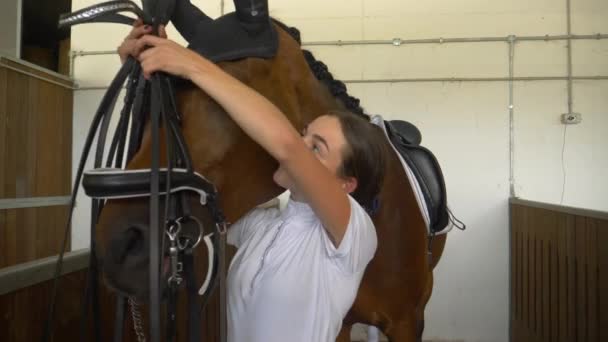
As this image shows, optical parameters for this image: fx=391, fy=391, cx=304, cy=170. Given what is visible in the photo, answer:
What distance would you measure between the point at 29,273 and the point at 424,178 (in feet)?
3.92

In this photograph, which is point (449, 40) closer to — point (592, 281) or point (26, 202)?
point (592, 281)

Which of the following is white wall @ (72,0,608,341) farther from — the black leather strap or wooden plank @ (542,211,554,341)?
the black leather strap

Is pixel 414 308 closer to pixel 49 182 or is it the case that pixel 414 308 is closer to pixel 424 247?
pixel 424 247

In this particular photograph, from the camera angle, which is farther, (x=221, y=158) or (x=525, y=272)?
(x=525, y=272)

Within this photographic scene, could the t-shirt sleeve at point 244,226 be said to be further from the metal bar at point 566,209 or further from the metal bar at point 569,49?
the metal bar at point 569,49

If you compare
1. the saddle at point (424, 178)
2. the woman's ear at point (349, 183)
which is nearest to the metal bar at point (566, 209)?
the saddle at point (424, 178)

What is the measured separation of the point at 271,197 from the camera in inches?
31.8

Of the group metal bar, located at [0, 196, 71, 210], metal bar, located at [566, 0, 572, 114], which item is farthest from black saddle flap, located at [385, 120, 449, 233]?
metal bar, located at [0, 196, 71, 210]

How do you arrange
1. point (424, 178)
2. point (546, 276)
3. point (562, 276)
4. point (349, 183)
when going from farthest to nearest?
point (546, 276), point (562, 276), point (424, 178), point (349, 183)

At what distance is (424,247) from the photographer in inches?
53.3

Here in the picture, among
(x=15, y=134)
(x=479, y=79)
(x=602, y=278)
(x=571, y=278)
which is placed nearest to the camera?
(x=602, y=278)

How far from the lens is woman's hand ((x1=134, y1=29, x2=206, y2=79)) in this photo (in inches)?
21.6

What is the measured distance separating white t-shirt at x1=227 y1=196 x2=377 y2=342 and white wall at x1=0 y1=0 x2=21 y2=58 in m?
2.76

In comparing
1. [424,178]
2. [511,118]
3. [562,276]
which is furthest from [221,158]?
[511,118]
